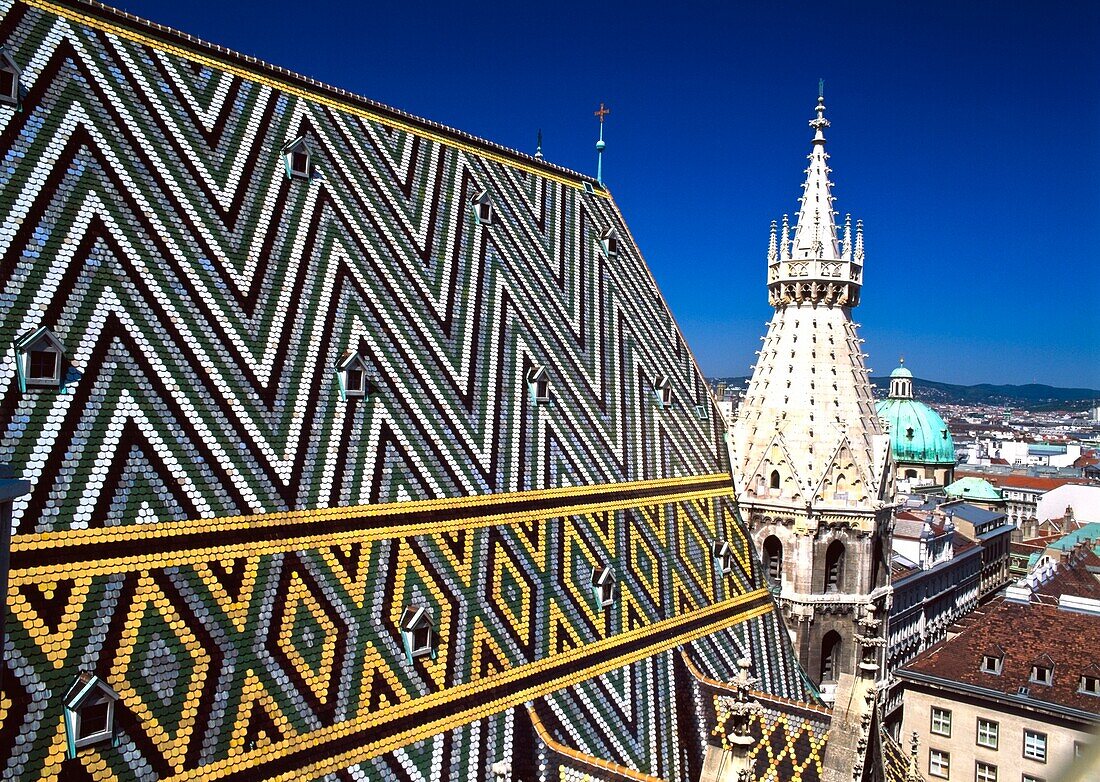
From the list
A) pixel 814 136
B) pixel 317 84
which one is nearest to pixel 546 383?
pixel 317 84

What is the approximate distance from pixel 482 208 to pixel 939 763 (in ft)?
78.3

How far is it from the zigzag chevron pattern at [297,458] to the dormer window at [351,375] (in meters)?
0.10

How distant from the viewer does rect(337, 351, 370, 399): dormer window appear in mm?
12039

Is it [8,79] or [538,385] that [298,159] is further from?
[538,385]

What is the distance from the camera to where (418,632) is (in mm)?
11188

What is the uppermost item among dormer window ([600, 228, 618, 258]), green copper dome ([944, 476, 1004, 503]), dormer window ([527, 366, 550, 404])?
dormer window ([600, 228, 618, 258])

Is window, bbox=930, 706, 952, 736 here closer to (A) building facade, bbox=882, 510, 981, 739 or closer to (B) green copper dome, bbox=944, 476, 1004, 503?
(A) building facade, bbox=882, 510, 981, 739

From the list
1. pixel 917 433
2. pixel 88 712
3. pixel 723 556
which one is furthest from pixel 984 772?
pixel 917 433

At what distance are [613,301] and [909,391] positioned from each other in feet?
209

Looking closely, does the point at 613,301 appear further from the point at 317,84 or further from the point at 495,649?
the point at 495,649

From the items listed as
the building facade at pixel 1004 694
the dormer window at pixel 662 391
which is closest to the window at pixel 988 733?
the building facade at pixel 1004 694

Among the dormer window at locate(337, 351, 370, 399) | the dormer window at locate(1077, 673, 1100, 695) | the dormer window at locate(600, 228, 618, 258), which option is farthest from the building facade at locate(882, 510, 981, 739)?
the dormer window at locate(337, 351, 370, 399)

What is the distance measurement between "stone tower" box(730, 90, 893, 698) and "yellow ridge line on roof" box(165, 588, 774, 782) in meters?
3.80

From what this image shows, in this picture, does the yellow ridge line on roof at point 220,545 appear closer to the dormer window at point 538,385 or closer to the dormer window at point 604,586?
the dormer window at point 604,586
